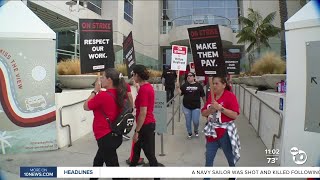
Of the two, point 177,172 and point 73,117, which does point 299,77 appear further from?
point 73,117

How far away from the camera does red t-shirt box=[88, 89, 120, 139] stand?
372 cm

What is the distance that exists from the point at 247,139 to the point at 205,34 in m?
3.38

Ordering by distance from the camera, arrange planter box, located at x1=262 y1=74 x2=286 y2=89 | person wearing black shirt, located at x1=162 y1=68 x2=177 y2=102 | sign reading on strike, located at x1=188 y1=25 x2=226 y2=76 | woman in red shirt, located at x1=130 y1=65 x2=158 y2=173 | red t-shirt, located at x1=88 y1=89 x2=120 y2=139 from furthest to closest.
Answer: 1. person wearing black shirt, located at x1=162 y1=68 x2=177 y2=102
2. planter box, located at x1=262 y1=74 x2=286 y2=89
3. woman in red shirt, located at x1=130 y1=65 x2=158 y2=173
4. red t-shirt, located at x1=88 y1=89 x2=120 y2=139
5. sign reading on strike, located at x1=188 y1=25 x2=226 y2=76

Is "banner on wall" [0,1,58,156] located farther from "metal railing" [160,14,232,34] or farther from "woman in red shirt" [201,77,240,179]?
"metal railing" [160,14,232,34]

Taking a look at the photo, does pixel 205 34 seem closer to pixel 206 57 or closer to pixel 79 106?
pixel 206 57

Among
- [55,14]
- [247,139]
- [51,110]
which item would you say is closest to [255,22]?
[55,14]

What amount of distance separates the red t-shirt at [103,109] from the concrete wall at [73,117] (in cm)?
238

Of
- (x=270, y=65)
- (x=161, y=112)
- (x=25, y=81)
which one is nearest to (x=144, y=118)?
(x=161, y=112)

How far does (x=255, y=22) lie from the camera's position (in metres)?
24.7

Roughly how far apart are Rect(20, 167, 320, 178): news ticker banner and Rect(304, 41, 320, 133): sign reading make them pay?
0.43m

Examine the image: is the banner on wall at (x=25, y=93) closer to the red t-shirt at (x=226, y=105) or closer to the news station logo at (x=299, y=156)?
the red t-shirt at (x=226, y=105)

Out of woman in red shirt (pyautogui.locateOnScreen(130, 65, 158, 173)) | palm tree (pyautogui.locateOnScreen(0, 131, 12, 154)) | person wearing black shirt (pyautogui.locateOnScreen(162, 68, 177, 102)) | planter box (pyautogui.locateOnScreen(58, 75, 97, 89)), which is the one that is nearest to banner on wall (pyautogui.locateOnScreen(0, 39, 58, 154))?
palm tree (pyautogui.locateOnScreen(0, 131, 12, 154))

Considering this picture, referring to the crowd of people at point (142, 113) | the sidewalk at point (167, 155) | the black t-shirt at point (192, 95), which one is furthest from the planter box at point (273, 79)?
the crowd of people at point (142, 113)

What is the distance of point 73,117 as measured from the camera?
6.71 meters
